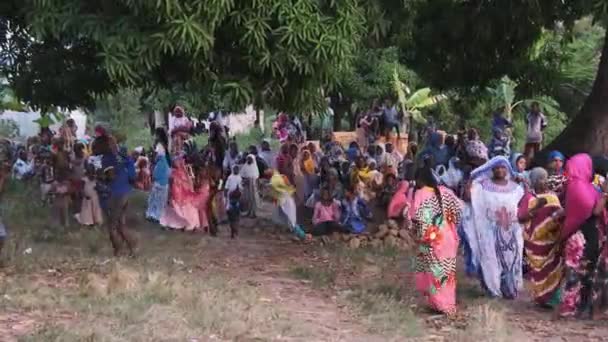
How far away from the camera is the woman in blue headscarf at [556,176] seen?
8236 mm

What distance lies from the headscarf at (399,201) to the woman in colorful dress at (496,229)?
3492 mm

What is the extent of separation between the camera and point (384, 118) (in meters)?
20.1

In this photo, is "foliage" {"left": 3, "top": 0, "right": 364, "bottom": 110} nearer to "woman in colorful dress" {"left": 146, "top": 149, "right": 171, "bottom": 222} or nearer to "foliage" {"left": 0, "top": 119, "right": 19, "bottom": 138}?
"woman in colorful dress" {"left": 146, "top": 149, "right": 171, "bottom": 222}

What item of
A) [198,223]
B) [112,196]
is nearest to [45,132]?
[198,223]

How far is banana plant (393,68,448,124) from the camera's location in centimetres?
2342

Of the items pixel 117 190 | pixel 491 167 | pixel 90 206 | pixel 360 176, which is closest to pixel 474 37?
pixel 360 176

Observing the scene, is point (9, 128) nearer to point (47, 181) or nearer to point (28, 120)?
point (28, 120)

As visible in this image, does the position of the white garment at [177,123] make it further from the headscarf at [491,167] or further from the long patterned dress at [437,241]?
the long patterned dress at [437,241]

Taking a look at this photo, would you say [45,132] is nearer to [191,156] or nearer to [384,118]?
[191,156]

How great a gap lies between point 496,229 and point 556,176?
3.11 ft

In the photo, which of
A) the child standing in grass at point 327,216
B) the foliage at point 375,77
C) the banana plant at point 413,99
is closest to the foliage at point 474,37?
the child standing in grass at point 327,216

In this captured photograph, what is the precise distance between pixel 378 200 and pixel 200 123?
13116 millimetres

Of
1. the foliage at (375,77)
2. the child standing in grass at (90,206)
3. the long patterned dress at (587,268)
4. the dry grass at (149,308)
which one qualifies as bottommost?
the dry grass at (149,308)

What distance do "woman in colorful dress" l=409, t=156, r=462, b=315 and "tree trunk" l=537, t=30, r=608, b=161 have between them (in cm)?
547
